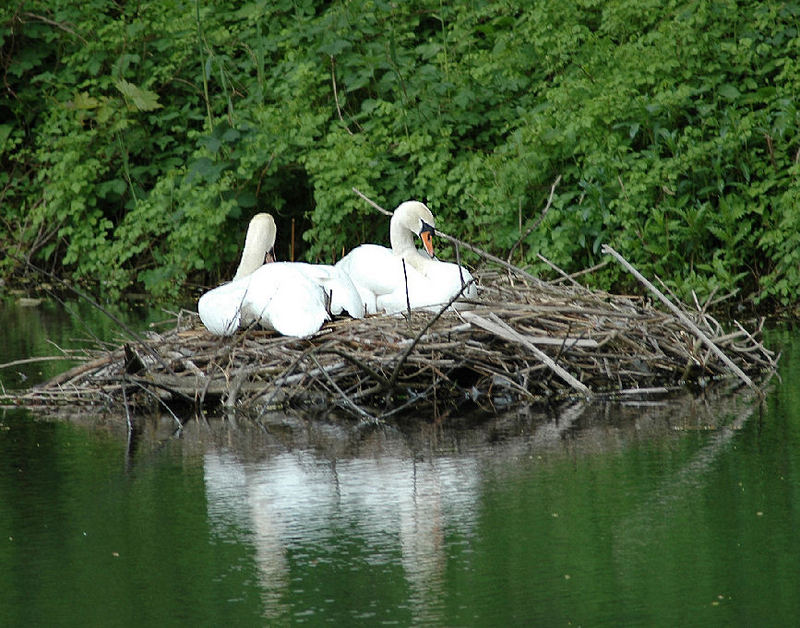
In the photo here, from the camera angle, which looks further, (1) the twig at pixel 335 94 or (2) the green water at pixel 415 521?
(1) the twig at pixel 335 94

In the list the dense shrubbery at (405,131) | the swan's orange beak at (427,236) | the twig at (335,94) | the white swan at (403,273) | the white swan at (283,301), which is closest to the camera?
the white swan at (283,301)

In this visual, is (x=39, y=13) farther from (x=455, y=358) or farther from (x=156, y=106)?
(x=455, y=358)

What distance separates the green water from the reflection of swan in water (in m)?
0.02

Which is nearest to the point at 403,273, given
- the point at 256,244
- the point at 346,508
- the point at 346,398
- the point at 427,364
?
the point at 256,244

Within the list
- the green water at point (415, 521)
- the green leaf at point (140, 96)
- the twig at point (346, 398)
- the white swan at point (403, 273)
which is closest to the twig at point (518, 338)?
the green water at point (415, 521)

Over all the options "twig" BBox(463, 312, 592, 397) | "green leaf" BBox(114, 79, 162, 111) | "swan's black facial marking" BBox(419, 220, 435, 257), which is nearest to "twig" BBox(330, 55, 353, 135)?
"green leaf" BBox(114, 79, 162, 111)

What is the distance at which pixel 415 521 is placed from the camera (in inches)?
274

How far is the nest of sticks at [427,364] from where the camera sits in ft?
32.1

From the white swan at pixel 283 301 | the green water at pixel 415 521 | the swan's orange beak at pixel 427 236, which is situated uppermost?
the swan's orange beak at pixel 427 236

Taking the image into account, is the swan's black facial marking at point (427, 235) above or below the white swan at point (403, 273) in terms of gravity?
above

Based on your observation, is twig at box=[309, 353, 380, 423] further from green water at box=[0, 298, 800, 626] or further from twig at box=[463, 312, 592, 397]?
twig at box=[463, 312, 592, 397]

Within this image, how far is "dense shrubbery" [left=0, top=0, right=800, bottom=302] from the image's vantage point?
14742mm

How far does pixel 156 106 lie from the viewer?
19281 millimetres

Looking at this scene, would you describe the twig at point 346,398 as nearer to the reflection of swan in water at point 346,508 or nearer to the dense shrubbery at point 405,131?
the reflection of swan in water at point 346,508
